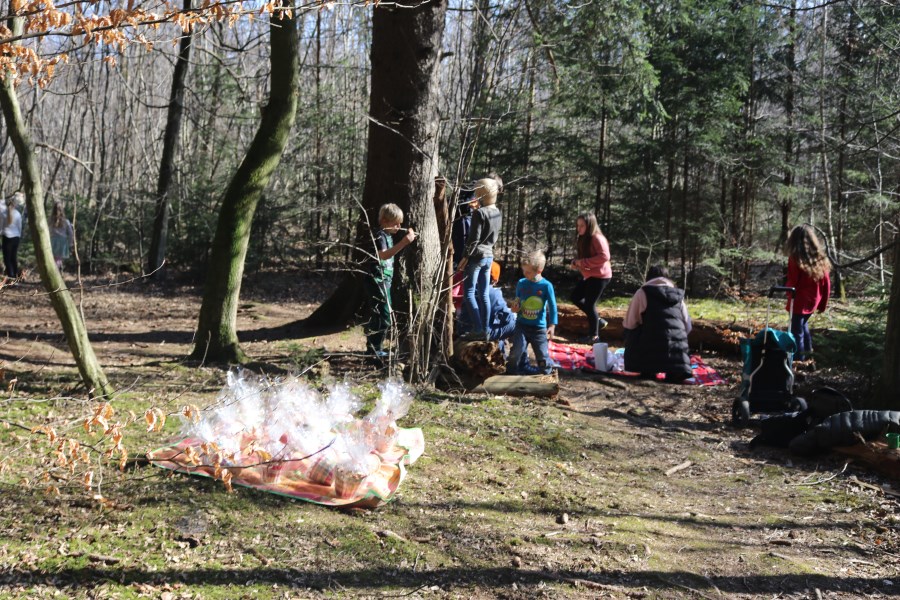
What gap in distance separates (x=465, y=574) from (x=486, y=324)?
14.1 feet

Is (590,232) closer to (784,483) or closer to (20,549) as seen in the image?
(784,483)

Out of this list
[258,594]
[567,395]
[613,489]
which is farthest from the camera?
[567,395]

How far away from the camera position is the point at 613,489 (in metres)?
5.23

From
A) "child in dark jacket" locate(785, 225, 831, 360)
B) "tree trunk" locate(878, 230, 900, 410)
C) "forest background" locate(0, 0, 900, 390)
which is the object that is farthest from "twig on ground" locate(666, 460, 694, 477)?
"forest background" locate(0, 0, 900, 390)

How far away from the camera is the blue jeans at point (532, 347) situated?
25.3 feet

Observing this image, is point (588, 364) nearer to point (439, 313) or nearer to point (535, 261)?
point (535, 261)

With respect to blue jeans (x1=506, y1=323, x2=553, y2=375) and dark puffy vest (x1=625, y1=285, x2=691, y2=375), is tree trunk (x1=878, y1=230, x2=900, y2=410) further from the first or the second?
blue jeans (x1=506, y1=323, x2=553, y2=375)

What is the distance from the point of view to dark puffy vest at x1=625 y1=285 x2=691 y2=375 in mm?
8516

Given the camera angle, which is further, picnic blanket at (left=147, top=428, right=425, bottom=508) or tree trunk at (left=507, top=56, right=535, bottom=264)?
tree trunk at (left=507, top=56, right=535, bottom=264)

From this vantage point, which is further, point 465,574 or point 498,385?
point 498,385

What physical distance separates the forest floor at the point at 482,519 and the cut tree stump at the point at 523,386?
0.37 ft

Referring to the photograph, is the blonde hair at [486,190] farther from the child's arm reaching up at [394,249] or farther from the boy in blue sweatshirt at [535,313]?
the child's arm reaching up at [394,249]

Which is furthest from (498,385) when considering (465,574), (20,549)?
(20,549)

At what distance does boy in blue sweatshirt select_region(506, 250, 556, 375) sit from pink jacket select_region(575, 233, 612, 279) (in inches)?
93.4
